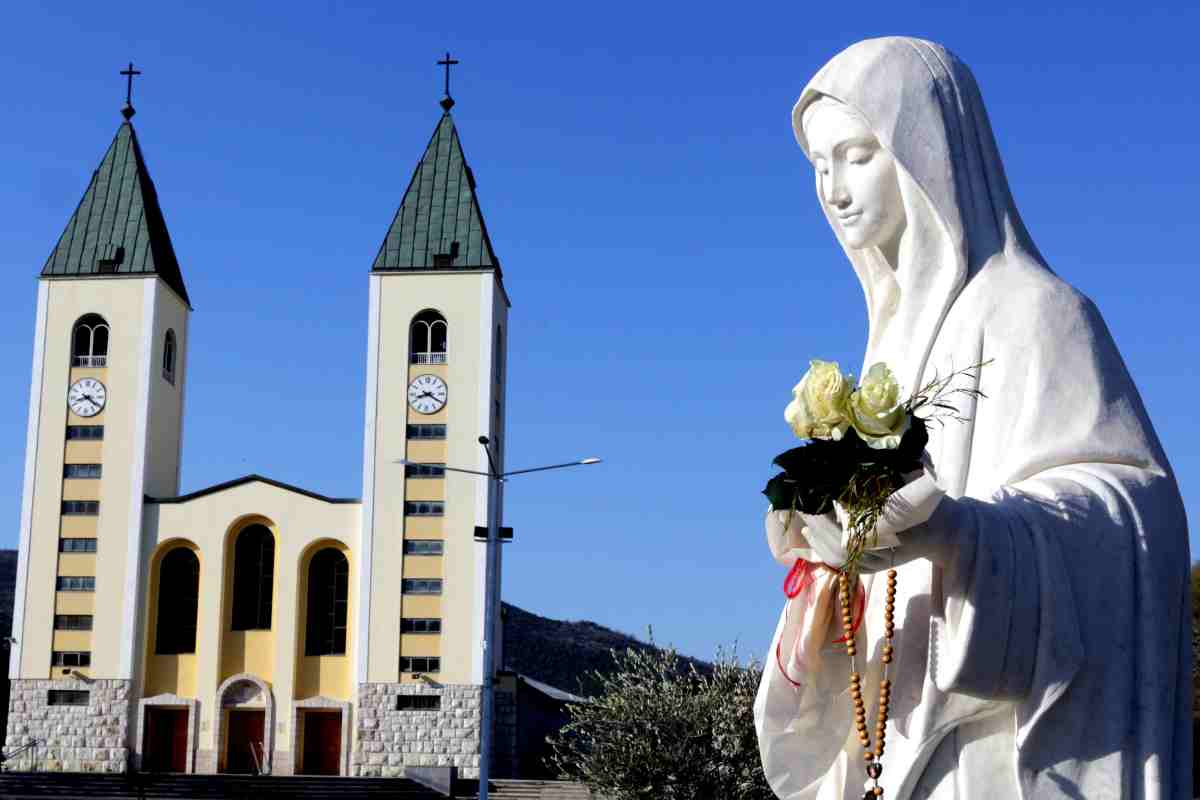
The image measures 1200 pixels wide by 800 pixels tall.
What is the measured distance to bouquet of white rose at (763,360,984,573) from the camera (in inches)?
134

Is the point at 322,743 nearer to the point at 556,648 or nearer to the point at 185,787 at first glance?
the point at 185,787

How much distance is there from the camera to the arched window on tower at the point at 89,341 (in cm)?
5456

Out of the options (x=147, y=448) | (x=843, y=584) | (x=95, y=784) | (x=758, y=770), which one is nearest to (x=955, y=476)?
(x=843, y=584)

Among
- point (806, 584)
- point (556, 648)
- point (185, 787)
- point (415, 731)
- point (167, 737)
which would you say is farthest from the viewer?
point (556, 648)

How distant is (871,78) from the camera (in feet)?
13.7

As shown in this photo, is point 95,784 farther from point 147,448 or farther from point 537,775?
point 537,775

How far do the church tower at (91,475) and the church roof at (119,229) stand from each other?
0.05 metres

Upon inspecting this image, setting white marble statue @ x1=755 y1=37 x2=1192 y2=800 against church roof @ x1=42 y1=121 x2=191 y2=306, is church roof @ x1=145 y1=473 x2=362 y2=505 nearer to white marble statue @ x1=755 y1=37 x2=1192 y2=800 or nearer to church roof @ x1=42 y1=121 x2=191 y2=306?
church roof @ x1=42 y1=121 x2=191 y2=306

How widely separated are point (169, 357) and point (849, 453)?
55403 millimetres

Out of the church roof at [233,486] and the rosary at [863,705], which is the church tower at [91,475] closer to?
the church roof at [233,486]

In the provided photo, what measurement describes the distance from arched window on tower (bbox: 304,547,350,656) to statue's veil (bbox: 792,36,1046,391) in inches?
1971

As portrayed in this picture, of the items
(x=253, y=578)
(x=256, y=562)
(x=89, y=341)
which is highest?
(x=89, y=341)

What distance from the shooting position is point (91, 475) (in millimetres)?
53875

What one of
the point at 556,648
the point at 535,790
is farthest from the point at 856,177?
the point at 556,648
